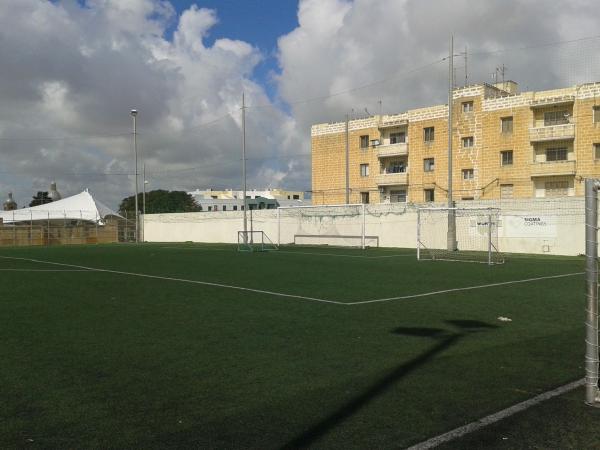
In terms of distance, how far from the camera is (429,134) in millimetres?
55750

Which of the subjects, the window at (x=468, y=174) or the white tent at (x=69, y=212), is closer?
the window at (x=468, y=174)

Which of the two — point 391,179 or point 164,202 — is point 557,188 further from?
point 164,202

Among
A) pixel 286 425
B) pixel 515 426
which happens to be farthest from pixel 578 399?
pixel 286 425

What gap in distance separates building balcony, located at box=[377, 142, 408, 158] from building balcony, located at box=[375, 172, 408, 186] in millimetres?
2015

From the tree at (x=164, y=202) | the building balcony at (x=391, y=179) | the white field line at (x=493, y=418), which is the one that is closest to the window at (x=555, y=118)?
the building balcony at (x=391, y=179)

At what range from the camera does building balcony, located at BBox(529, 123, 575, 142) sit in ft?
151

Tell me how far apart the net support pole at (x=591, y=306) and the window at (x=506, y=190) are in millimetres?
46972

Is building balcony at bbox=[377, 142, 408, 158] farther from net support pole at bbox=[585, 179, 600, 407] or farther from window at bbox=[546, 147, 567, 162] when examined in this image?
net support pole at bbox=[585, 179, 600, 407]

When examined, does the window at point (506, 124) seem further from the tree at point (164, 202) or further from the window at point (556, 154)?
the tree at point (164, 202)

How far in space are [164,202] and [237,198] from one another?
16.2m

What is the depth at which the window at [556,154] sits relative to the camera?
156ft

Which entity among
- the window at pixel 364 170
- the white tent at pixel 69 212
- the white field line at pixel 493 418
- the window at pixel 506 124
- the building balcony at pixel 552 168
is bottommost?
the white field line at pixel 493 418

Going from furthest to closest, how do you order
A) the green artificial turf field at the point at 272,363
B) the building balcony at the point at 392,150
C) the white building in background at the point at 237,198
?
the white building in background at the point at 237,198, the building balcony at the point at 392,150, the green artificial turf field at the point at 272,363

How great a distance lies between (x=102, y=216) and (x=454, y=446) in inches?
2239
